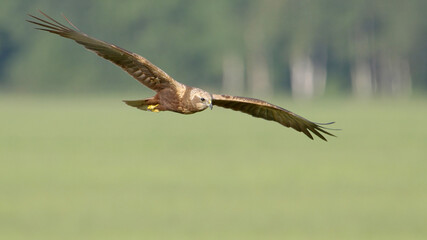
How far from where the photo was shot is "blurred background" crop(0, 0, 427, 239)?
2872cm

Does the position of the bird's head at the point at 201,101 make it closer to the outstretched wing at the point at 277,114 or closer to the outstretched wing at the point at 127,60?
the outstretched wing at the point at 127,60

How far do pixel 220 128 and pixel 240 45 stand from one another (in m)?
16.4

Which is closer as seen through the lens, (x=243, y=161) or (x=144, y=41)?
(x=243, y=161)

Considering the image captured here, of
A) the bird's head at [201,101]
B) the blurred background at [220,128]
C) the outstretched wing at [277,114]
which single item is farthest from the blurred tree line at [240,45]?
the bird's head at [201,101]

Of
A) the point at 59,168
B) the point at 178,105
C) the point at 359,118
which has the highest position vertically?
the point at 359,118

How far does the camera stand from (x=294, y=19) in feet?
241

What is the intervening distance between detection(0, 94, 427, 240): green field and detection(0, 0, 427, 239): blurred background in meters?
0.09

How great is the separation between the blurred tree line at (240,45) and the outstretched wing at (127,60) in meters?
59.2

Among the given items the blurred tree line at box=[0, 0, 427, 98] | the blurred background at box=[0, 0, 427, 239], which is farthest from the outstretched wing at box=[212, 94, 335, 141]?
the blurred tree line at box=[0, 0, 427, 98]

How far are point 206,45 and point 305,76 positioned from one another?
693cm

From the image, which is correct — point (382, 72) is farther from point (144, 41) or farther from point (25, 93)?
point (25, 93)

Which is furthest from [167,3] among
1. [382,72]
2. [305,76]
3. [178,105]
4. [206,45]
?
[178,105]

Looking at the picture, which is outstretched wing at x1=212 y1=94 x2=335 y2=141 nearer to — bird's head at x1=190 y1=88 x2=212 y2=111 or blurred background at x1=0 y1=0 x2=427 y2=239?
bird's head at x1=190 y1=88 x2=212 y2=111

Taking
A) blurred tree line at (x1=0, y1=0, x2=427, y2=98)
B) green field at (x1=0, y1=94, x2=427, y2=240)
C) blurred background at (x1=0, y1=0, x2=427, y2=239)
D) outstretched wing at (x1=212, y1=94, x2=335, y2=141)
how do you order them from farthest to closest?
1. blurred tree line at (x1=0, y1=0, x2=427, y2=98)
2. blurred background at (x1=0, y1=0, x2=427, y2=239)
3. green field at (x1=0, y1=94, x2=427, y2=240)
4. outstretched wing at (x1=212, y1=94, x2=335, y2=141)
